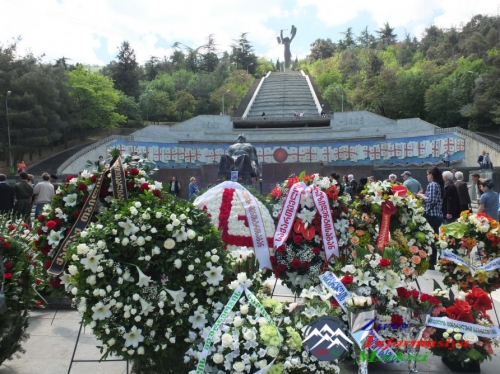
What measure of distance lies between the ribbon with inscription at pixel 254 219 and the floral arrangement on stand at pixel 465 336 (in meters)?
1.59

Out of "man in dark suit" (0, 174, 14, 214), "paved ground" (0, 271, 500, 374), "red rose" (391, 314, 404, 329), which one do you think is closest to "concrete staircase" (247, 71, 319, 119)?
Result: "man in dark suit" (0, 174, 14, 214)

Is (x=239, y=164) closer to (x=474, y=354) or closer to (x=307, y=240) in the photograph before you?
(x=307, y=240)

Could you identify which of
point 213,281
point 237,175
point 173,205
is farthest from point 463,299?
point 237,175

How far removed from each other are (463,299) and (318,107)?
4048 centimetres

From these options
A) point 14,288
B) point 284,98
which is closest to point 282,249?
point 14,288

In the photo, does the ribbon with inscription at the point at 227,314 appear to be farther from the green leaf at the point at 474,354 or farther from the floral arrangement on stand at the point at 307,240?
the green leaf at the point at 474,354

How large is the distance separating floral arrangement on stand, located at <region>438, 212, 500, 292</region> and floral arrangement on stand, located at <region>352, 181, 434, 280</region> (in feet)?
1.93

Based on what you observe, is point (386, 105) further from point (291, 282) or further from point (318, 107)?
point (291, 282)

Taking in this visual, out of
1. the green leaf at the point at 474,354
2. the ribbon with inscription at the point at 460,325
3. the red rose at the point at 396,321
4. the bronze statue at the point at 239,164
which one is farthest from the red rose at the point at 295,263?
the bronze statue at the point at 239,164

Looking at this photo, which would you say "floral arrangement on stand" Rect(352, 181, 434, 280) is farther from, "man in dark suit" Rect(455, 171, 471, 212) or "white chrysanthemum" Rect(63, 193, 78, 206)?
"man in dark suit" Rect(455, 171, 471, 212)

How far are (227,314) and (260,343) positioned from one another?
0.26m

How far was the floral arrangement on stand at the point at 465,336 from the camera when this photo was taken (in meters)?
3.40

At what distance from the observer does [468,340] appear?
3369 mm

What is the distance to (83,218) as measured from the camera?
3.66m
